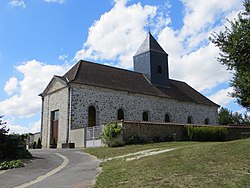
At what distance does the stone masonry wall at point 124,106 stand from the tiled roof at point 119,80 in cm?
51

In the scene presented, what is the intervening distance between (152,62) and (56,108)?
13.3 m

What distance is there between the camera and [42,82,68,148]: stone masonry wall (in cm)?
Result: 2775

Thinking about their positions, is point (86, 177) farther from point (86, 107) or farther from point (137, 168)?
point (86, 107)

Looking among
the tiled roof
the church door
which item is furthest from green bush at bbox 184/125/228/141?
the church door

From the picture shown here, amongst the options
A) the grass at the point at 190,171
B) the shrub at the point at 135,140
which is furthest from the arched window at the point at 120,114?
the grass at the point at 190,171

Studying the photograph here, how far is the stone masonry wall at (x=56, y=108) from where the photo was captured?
2775 cm

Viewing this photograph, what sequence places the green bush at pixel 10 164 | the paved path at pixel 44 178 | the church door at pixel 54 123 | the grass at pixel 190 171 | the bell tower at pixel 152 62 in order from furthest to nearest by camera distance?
1. the bell tower at pixel 152 62
2. the church door at pixel 54 123
3. the green bush at pixel 10 164
4. the paved path at pixel 44 178
5. the grass at pixel 190 171

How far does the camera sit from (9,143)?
15414mm

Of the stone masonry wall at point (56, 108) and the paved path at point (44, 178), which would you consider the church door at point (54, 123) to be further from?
the paved path at point (44, 178)

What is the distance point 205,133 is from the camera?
25.3 metres

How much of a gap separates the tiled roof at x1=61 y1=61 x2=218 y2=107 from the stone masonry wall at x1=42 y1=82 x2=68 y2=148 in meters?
1.38

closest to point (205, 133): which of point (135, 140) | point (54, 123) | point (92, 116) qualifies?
point (135, 140)

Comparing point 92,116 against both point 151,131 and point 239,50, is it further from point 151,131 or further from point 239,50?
point 239,50

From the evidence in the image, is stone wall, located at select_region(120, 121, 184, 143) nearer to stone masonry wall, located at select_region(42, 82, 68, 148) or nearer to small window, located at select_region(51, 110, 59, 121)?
stone masonry wall, located at select_region(42, 82, 68, 148)
